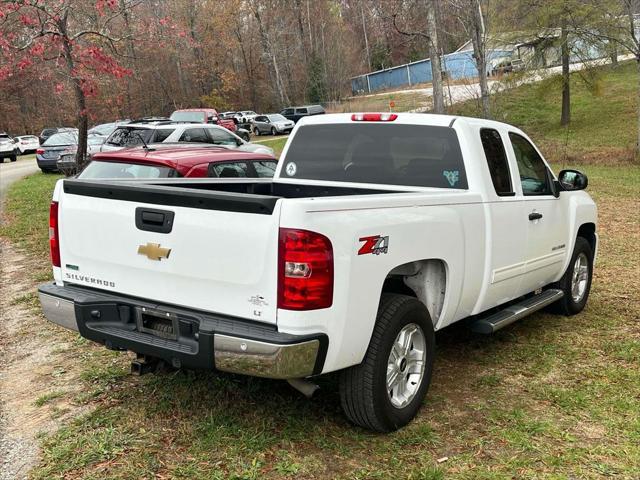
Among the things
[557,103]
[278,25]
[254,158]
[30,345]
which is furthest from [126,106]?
[30,345]

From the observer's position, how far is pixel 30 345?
532 centimetres

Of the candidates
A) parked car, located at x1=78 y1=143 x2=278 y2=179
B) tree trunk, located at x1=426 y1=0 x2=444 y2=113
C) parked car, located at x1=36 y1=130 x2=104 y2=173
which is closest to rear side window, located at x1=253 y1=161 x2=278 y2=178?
parked car, located at x1=78 y1=143 x2=278 y2=179

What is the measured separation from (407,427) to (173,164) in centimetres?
486

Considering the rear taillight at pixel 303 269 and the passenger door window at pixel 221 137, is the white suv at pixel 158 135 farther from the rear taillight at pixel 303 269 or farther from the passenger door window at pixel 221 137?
the rear taillight at pixel 303 269

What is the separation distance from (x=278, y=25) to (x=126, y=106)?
1823cm

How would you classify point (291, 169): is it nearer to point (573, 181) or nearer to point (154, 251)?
point (154, 251)

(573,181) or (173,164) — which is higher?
(173,164)

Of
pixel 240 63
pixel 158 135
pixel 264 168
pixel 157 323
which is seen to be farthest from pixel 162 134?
pixel 240 63

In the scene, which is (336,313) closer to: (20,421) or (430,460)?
(430,460)

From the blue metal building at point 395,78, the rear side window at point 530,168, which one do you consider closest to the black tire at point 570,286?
the rear side window at point 530,168

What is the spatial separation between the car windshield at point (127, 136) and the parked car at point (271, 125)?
29.2 meters

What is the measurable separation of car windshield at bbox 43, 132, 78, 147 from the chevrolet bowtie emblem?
20291 millimetres

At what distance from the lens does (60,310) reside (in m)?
3.83

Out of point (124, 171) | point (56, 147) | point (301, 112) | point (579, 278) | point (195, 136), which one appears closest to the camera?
point (579, 278)
